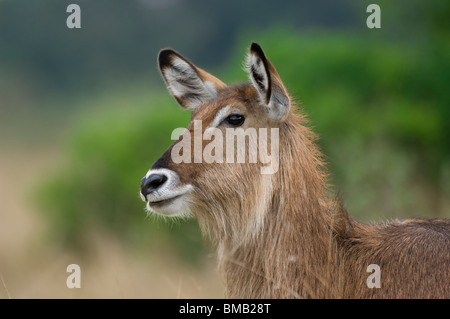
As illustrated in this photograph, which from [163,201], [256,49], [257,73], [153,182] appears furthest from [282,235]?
[256,49]

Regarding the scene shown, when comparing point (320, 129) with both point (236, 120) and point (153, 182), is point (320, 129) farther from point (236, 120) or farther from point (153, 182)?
point (153, 182)

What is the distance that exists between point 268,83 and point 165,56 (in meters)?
1.31

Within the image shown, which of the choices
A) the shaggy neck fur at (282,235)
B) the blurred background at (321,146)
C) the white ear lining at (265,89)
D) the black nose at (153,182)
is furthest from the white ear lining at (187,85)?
the blurred background at (321,146)

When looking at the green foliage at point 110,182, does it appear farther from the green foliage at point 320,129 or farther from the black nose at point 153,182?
the black nose at point 153,182

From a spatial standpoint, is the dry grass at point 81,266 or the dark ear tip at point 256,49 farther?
the dry grass at point 81,266

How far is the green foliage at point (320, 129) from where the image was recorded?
16.4 m

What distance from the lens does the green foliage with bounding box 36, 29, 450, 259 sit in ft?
53.7

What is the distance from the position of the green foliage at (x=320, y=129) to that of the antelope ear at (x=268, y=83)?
362 inches


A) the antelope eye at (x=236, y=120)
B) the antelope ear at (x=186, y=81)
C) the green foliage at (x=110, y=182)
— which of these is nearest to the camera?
the antelope eye at (x=236, y=120)

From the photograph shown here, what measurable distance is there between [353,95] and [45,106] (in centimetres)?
2910

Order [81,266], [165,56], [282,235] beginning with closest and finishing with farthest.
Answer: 1. [282,235]
2. [165,56]
3. [81,266]

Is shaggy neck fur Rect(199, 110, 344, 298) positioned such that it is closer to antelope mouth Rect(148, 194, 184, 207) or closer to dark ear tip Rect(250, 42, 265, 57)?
antelope mouth Rect(148, 194, 184, 207)

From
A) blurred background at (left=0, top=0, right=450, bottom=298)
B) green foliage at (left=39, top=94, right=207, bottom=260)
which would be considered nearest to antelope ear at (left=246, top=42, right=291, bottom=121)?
blurred background at (left=0, top=0, right=450, bottom=298)

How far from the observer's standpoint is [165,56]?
639 cm
